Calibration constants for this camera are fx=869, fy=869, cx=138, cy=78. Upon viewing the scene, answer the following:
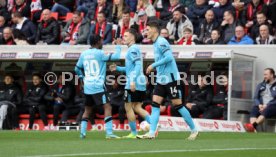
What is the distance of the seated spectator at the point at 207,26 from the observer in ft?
73.5

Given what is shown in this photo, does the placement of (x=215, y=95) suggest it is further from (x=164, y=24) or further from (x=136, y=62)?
(x=136, y=62)

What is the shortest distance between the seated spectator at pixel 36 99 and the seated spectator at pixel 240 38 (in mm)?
5306

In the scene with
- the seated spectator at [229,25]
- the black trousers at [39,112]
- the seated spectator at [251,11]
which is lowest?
the black trousers at [39,112]

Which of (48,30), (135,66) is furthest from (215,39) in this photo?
(135,66)

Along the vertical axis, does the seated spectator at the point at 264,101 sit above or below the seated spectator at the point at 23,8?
below

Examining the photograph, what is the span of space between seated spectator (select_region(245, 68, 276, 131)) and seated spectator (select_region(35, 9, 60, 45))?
6323 millimetres

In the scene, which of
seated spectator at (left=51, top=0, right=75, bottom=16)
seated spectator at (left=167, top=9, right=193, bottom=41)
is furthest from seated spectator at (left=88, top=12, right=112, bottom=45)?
seated spectator at (left=51, top=0, right=75, bottom=16)

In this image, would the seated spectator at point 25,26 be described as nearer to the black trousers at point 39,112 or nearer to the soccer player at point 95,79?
the black trousers at point 39,112

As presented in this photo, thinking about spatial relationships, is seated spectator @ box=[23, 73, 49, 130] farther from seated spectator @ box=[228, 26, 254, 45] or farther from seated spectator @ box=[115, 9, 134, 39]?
seated spectator @ box=[228, 26, 254, 45]

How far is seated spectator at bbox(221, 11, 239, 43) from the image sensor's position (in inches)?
874

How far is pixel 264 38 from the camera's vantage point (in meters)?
21.5

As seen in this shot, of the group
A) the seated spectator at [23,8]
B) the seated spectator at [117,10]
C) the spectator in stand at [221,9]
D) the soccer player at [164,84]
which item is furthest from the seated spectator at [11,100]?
the soccer player at [164,84]

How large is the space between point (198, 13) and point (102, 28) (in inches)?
104

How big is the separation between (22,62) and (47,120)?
2196 mm
